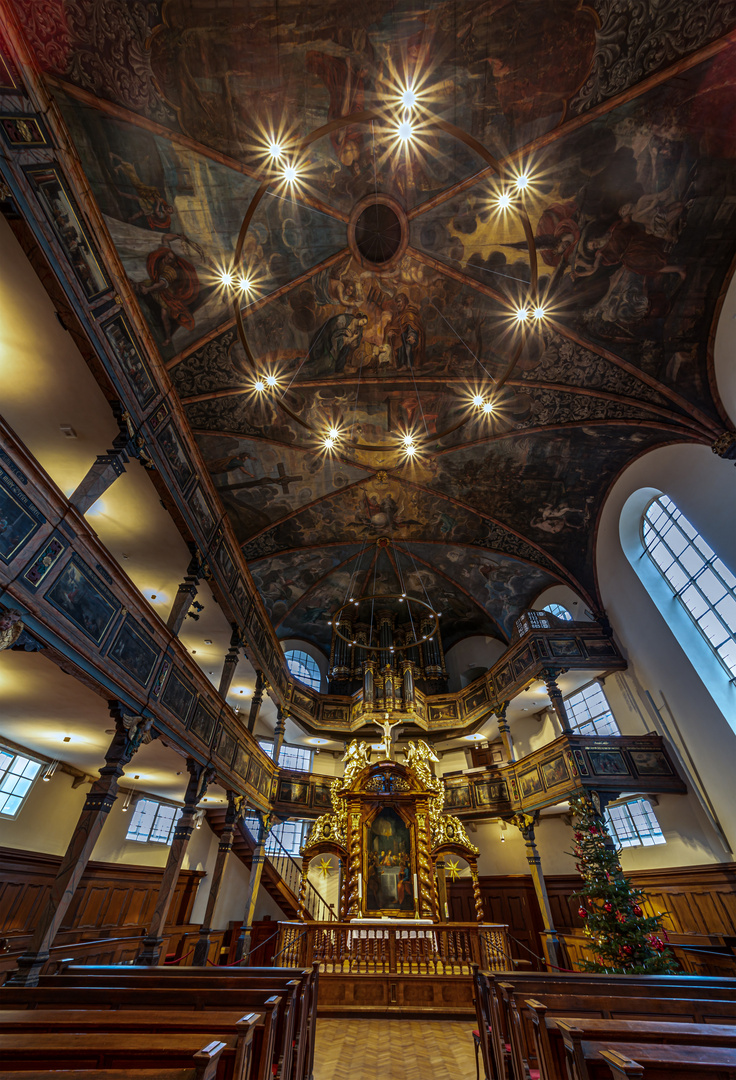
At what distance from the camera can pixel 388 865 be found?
48.1 feet

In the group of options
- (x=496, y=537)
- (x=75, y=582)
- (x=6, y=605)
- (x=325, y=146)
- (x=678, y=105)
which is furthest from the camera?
(x=496, y=537)

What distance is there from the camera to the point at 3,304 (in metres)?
7.41

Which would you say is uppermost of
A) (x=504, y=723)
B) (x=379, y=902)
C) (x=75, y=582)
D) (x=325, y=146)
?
(x=325, y=146)

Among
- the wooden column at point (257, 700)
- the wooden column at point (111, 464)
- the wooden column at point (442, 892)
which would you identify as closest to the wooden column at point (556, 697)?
the wooden column at point (442, 892)

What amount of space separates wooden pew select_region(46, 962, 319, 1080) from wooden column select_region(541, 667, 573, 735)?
1046cm

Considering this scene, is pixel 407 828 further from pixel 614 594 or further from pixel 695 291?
pixel 695 291

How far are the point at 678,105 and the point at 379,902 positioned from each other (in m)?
20.7

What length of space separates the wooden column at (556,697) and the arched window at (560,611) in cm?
324

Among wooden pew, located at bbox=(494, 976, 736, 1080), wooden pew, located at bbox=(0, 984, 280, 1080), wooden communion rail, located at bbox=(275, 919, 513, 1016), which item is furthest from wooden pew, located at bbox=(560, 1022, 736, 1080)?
wooden communion rail, located at bbox=(275, 919, 513, 1016)

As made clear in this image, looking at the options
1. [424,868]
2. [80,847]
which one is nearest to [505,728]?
[424,868]

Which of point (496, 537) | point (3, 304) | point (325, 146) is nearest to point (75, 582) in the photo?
point (3, 304)

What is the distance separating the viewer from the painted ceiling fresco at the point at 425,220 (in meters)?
8.21

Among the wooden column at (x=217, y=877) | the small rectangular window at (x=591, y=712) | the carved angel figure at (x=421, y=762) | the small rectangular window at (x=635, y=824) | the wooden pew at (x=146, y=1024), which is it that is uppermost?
the small rectangular window at (x=591, y=712)

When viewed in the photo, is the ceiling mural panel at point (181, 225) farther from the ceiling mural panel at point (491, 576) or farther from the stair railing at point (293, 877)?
the stair railing at point (293, 877)
